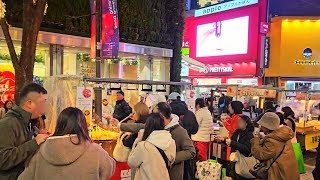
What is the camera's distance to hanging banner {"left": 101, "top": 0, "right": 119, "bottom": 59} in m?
8.56

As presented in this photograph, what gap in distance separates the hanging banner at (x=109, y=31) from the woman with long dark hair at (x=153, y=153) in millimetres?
4961

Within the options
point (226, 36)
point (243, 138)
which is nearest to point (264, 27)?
point (226, 36)

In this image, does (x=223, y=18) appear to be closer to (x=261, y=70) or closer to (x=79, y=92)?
(x=261, y=70)

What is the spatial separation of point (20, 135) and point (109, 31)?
6498mm

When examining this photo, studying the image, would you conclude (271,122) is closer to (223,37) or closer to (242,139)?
(242,139)

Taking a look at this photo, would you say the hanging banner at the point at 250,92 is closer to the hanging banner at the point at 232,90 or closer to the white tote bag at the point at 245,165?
the hanging banner at the point at 232,90

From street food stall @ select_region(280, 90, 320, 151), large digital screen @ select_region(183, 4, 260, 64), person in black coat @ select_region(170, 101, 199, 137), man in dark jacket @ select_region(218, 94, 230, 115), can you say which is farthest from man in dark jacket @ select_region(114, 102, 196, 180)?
large digital screen @ select_region(183, 4, 260, 64)

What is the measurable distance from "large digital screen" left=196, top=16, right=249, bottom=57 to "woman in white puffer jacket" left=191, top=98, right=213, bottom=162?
51.4 ft

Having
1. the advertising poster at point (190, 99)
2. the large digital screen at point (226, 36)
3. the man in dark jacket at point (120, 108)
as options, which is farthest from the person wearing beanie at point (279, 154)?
the large digital screen at point (226, 36)

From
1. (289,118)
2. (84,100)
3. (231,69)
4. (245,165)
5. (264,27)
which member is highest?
(264,27)

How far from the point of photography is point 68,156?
2.48m

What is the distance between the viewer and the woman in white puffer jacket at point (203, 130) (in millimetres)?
8484

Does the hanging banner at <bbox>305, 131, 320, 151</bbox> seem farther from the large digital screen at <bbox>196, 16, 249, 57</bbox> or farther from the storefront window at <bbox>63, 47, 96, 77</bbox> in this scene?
the large digital screen at <bbox>196, 16, 249, 57</bbox>

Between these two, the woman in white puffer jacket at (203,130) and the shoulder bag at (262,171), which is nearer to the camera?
the shoulder bag at (262,171)
